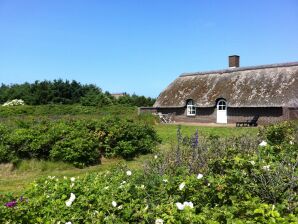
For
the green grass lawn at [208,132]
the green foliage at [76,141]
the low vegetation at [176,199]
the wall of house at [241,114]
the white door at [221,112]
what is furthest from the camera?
the white door at [221,112]

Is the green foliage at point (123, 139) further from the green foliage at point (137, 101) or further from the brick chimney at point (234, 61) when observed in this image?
the green foliage at point (137, 101)

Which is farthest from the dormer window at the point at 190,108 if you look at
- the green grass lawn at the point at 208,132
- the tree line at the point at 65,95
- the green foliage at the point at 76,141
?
the green foliage at the point at 76,141

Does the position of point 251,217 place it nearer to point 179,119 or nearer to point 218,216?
point 218,216

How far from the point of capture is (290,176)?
378cm

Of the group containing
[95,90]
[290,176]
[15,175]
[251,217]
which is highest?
[95,90]

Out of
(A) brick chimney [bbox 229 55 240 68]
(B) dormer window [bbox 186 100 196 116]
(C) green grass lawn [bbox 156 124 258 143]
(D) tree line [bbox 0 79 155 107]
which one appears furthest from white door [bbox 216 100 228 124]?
(D) tree line [bbox 0 79 155 107]

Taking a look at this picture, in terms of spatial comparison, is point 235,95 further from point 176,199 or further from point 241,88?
point 176,199

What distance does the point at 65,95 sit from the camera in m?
46.4

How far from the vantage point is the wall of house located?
25.1 metres

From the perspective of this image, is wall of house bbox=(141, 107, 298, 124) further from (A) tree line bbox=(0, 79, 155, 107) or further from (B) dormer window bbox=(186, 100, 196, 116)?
(A) tree line bbox=(0, 79, 155, 107)

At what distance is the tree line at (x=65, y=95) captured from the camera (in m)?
44.1

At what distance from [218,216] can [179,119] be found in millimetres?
28634

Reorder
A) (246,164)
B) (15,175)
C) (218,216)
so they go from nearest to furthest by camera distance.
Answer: (218,216), (246,164), (15,175)

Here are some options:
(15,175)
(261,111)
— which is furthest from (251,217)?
(261,111)
